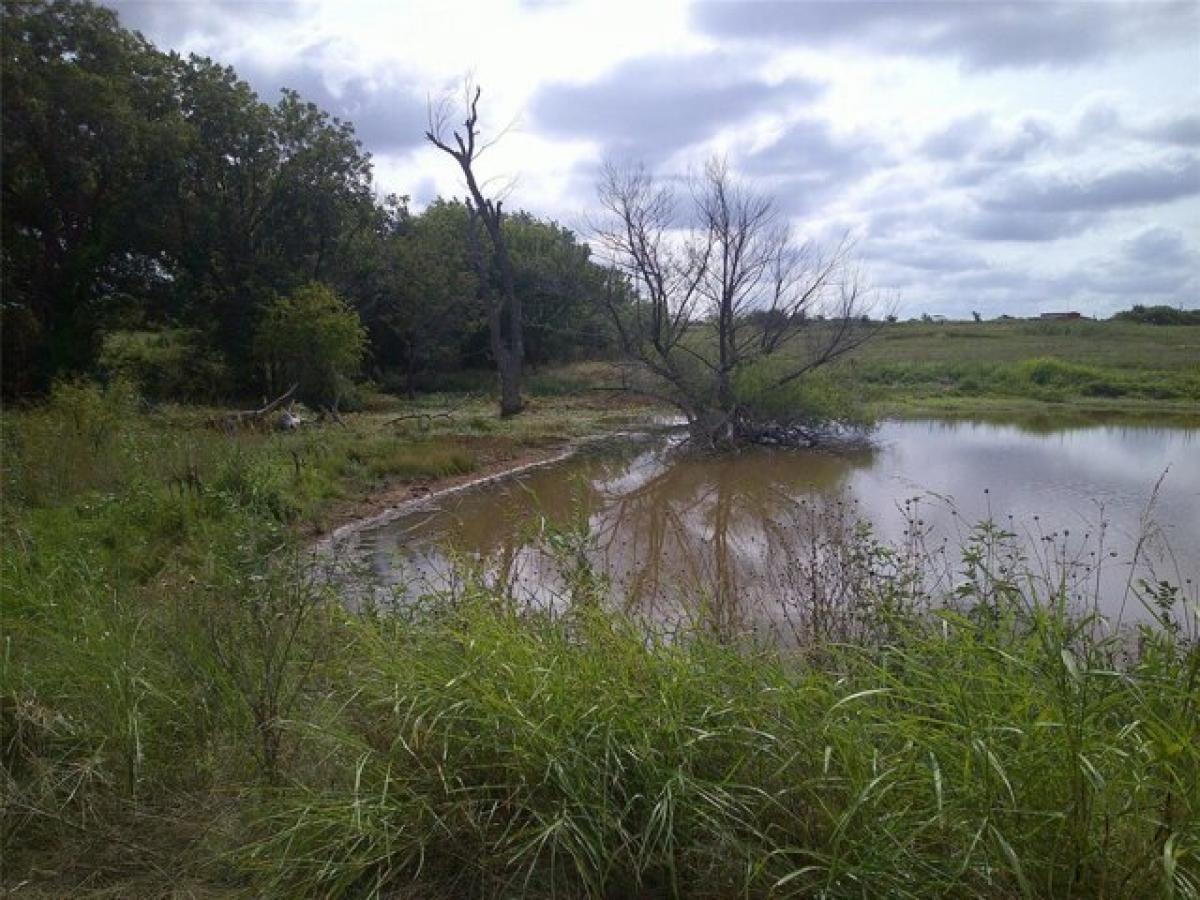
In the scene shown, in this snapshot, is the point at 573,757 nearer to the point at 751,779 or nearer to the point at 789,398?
the point at 751,779

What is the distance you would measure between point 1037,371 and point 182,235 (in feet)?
101

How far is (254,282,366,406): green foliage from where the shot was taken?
80.5 feet

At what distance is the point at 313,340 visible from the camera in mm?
24609

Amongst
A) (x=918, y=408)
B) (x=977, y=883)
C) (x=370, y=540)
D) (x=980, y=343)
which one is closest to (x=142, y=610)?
(x=977, y=883)

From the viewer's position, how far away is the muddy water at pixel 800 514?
21.4 feet

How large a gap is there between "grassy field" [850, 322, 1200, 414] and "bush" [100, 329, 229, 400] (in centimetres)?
1782

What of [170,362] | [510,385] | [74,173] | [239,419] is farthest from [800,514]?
Result: [170,362]

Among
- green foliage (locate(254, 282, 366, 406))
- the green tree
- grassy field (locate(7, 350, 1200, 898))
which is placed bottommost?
grassy field (locate(7, 350, 1200, 898))

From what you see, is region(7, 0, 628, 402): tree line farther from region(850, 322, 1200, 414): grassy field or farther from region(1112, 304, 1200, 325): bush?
region(1112, 304, 1200, 325): bush

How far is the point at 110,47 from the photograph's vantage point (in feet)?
73.9

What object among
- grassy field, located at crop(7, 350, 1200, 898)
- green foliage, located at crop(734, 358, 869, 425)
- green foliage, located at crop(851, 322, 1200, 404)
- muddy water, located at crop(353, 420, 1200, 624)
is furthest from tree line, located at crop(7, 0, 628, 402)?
grassy field, located at crop(7, 350, 1200, 898)

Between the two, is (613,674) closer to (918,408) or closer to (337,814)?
(337,814)

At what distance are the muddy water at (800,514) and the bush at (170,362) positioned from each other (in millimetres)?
11933

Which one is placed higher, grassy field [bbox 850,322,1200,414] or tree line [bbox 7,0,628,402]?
tree line [bbox 7,0,628,402]
